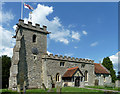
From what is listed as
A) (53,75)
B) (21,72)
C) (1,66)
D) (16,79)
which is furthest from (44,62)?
(1,66)

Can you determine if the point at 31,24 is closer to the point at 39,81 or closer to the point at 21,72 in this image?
the point at 21,72

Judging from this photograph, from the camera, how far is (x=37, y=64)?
25.0m

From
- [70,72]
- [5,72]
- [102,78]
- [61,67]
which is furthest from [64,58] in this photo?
[5,72]

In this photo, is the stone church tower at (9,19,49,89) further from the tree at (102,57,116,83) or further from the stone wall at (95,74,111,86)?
the tree at (102,57,116,83)

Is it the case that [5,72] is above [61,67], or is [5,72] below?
below

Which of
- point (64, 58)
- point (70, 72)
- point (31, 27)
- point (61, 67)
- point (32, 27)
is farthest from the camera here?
point (64, 58)

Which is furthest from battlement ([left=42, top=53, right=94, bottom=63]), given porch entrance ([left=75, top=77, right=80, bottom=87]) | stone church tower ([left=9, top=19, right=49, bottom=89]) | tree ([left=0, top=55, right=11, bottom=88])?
tree ([left=0, top=55, right=11, bottom=88])

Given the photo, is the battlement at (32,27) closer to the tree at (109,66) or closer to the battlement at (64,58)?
the battlement at (64,58)

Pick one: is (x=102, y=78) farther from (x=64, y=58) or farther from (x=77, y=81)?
(x=64, y=58)

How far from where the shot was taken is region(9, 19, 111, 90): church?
22.5 meters

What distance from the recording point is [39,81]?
24.6 meters

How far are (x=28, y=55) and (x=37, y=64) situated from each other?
260cm

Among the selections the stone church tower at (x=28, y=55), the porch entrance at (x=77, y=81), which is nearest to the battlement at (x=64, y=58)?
the stone church tower at (x=28, y=55)

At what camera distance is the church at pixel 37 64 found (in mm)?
22547
